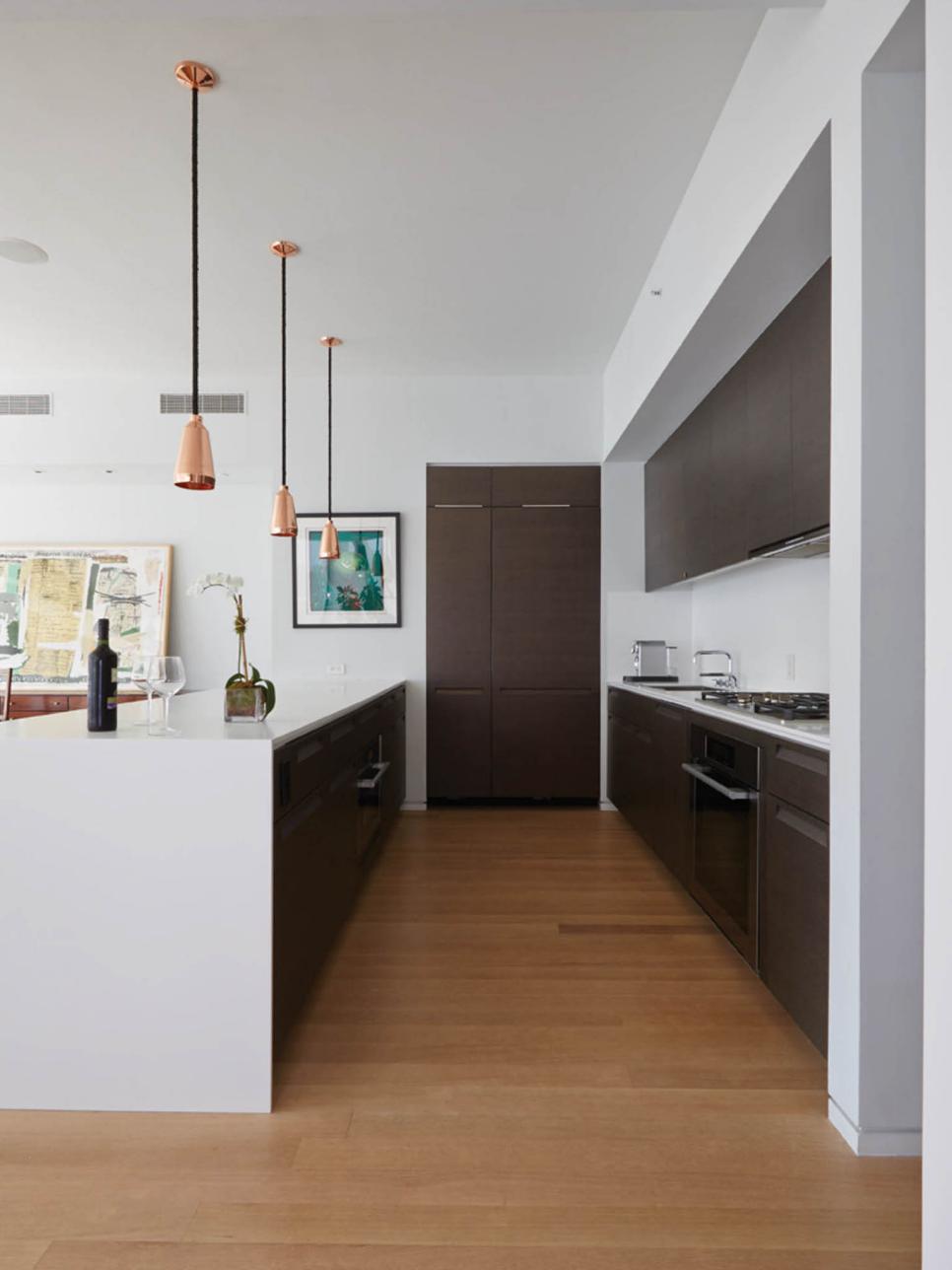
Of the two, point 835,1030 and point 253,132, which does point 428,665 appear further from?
point 835,1030

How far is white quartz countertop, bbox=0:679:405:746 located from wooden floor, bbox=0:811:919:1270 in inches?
34.6

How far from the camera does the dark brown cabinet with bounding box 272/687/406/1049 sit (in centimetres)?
204

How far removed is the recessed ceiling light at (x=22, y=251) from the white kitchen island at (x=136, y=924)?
8.80 ft

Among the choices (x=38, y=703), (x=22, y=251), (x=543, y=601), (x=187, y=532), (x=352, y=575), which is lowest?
(x=38, y=703)

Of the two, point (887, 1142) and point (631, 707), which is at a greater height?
point (631, 707)

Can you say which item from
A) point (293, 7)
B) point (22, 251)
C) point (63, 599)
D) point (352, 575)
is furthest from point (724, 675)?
point (63, 599)

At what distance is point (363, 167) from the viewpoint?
9.81 feet

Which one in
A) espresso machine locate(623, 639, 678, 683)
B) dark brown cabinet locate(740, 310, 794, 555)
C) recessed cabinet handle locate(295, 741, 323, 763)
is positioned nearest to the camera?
recessed cabinet handle locate(295, 741, 323, 763)

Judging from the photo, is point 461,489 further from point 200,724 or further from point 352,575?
point 200,724

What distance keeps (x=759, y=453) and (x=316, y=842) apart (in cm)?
210

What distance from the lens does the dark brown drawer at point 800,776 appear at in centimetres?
198

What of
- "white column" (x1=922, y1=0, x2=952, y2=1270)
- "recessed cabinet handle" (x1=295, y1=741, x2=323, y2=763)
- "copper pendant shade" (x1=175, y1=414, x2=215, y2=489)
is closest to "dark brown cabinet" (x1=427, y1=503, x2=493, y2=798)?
"recessed cabinet handle" (x1=295, y1=741, x2=323, y2=763)

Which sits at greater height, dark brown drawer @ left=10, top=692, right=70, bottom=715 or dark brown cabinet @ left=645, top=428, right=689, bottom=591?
dark brown cabinet @ left=645, top=428, right=689, bottom=591

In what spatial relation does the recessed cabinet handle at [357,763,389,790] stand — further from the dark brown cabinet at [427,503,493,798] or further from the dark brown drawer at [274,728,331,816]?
the dark brown cabinet at [427,503,493,798]
